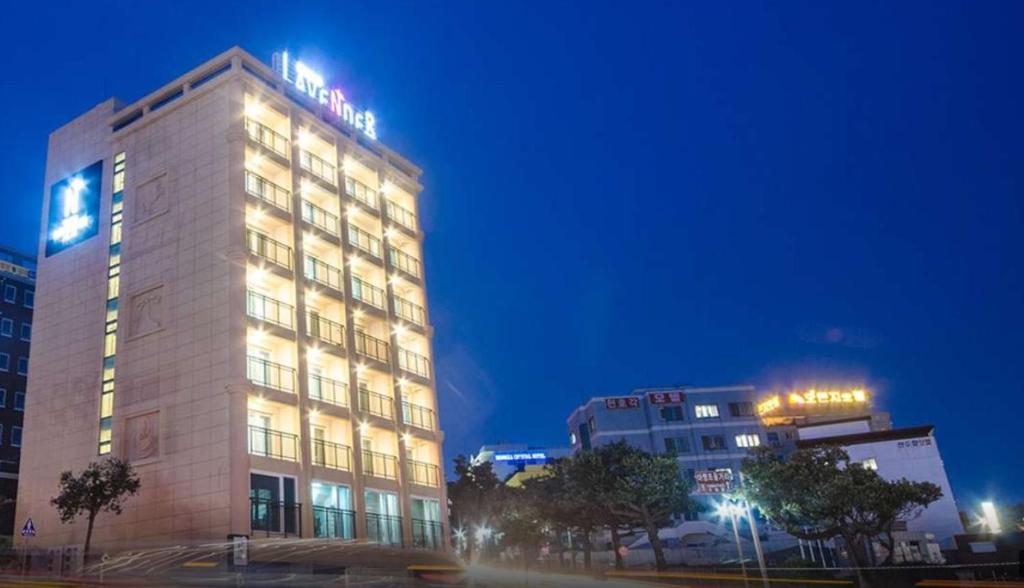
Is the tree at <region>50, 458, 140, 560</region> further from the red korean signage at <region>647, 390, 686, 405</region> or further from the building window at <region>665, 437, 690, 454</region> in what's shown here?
the red korean signage at <region>647, 390, 686, 405</region>

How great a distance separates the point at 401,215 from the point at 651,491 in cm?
2694

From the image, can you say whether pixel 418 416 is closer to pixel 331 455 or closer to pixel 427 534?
pixel 427 534

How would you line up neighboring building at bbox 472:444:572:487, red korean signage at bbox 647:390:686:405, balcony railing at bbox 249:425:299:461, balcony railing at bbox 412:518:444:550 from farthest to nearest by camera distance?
neighboring building at bbox 472:444:572:487, red korean signage at bbox 647:390:686:405, balcony railing at bbox 412:518:444:550, balcony railing at bbox 249:425:299:461

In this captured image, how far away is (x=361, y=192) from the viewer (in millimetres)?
59719

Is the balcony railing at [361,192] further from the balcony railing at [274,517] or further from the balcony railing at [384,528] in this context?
the balcony railing at [274,517]

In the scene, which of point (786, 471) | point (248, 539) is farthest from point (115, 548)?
point (786, 471)

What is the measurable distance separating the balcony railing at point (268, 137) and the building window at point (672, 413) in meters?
57.3

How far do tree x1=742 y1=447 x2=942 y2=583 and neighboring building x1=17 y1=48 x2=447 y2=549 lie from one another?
68.2 ft

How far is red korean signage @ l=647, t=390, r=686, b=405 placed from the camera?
9550cm

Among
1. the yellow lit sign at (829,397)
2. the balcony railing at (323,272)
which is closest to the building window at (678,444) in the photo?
the yellow lit sign at (829,397)

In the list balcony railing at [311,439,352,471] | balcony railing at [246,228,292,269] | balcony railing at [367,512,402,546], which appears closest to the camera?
balcony railing at [311,439,352,471]

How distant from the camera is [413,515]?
174 feet

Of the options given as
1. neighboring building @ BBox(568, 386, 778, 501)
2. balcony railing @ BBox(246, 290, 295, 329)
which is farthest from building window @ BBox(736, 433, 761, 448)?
balcony railing @ BBox(246, 290, 295, 329)

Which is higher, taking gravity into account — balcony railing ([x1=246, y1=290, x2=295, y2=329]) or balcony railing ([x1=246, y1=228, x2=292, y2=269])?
balcony railing ([x1=246, y1=228, x2=292, y2=269])
